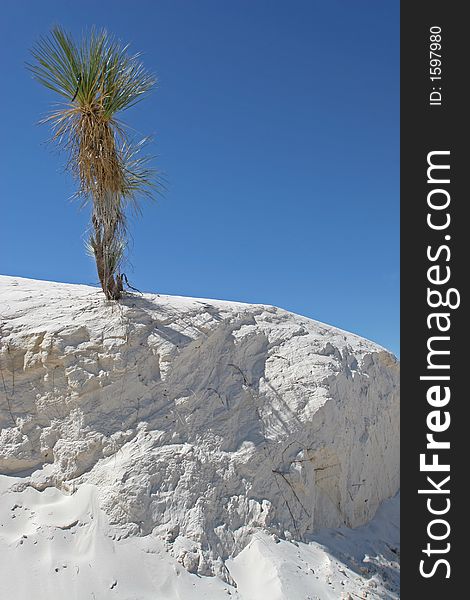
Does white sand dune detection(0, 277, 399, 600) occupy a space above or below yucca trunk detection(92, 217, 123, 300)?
below

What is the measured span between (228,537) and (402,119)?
4.28 m

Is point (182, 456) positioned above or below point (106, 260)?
below

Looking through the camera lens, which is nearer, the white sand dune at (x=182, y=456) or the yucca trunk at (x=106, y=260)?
the white sand dune at (x=182, y=456)

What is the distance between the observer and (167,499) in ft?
17.0

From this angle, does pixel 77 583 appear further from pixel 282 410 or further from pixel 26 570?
pixel 282 410

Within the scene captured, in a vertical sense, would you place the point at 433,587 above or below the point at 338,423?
below

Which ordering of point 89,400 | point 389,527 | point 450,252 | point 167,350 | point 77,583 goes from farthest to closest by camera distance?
point 389,527 → point 167,350 → point 89,400 → point 450,252 → point 77,583

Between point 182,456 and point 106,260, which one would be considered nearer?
point 182,456

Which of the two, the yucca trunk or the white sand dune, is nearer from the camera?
the white sand dune

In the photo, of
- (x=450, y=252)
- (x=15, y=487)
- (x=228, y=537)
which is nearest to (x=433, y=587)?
(x=228, y=537)

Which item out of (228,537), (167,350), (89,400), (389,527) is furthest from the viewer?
(389,527)

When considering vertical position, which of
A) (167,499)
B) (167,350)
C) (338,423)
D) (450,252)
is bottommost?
(167,499)

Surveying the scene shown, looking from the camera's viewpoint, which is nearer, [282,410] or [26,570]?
[26,570]

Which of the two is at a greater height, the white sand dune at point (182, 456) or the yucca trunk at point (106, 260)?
the yucca trunk at point (106, 260)
